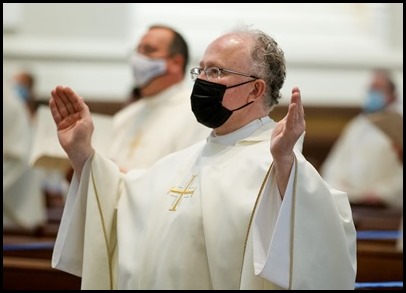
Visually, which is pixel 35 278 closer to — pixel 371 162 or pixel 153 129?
pixel 153 129

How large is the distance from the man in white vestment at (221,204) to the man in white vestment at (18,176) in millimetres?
3470

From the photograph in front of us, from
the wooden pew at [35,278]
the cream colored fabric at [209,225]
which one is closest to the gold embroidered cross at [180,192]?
the cream colored fabric at [209,225]

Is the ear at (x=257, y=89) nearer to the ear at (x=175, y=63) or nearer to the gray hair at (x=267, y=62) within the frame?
the gray hair at (x=267, y=62)

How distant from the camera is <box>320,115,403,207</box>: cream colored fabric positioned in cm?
818

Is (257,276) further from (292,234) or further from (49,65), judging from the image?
(49,65)

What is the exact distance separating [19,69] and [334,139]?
3.67 meters

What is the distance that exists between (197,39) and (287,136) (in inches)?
307

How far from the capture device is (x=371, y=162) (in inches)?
338

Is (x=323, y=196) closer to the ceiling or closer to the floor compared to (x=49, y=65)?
closer to the ceiling

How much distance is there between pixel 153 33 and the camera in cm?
499

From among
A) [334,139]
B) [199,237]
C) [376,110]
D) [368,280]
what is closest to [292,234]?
[199,237]

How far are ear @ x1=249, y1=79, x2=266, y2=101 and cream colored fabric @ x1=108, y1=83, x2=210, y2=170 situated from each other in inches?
47.6

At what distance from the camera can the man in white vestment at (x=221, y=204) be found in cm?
306

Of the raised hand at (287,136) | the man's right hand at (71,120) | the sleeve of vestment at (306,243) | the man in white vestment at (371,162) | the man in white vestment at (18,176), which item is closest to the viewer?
the raised hand at (287,136)
